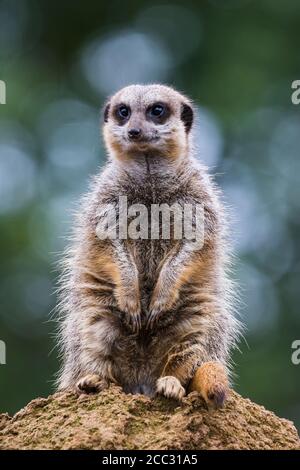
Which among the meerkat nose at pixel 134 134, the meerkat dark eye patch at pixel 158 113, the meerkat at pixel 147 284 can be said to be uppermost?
the meerkat dark eye patch at pixel 158 113

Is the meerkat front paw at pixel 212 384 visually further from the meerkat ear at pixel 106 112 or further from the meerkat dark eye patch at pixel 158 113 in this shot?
the meerkat ear at pixel 106 112

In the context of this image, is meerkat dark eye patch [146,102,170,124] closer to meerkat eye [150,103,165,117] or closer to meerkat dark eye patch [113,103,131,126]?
meerkat eye [150,103,165,117]

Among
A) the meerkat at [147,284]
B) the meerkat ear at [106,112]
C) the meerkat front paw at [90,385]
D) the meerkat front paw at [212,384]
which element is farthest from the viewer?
the meerkat ear at [106,112]

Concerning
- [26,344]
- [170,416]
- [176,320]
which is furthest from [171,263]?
[26,344]

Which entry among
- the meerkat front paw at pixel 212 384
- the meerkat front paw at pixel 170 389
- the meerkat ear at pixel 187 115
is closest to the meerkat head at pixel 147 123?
the meerkat ear at pixel 187 115

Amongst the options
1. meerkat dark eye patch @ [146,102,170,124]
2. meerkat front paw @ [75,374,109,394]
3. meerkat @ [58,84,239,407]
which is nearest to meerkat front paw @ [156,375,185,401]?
meerkat @ [58,84,239,407]

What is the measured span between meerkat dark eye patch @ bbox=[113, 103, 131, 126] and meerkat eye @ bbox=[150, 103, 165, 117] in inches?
6.1

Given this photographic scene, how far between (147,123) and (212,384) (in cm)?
209

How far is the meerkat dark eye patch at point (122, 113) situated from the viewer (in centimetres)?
708

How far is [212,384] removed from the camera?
5.45 meters

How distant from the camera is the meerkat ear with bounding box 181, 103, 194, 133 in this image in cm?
732

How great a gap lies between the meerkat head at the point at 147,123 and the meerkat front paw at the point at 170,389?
5.76ft

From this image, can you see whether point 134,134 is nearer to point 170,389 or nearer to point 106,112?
point 106,112
